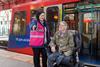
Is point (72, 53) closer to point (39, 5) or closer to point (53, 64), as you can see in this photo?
point (53, 64)

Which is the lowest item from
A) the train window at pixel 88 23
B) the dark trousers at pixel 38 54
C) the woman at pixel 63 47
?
the dark trousers at pixel 38 54

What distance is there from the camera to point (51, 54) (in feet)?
25.0

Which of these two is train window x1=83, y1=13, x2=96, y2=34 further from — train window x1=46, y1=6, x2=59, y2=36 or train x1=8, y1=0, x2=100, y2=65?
train window x1=46, y1=6, x2=59, y2=36

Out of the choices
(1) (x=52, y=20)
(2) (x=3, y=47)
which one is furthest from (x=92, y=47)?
(2) (x=3, y=47)

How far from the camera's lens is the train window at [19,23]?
15.6 meters

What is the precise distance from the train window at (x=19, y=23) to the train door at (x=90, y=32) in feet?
14.8

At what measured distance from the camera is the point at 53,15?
1324 cm

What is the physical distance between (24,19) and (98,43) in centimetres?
529

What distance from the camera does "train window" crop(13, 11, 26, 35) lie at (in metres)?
15.6

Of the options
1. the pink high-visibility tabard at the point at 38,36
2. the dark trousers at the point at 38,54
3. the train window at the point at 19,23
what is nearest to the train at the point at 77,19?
the train window at the point at 19,23

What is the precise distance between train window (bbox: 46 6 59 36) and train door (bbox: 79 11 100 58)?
5.09 feet

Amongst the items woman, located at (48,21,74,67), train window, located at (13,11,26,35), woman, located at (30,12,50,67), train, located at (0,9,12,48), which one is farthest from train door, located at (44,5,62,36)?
train, located at (0,9,12,48)

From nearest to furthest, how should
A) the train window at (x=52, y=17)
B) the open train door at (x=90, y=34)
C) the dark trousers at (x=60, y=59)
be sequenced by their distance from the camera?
1. the dark trousers at (x=60, y=59)
2. the open train door at (x=90, y=34)
3. the train window at (x=52, y=17)

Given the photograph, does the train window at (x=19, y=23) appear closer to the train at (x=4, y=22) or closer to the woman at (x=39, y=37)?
the woman at (x=39, y=37)
